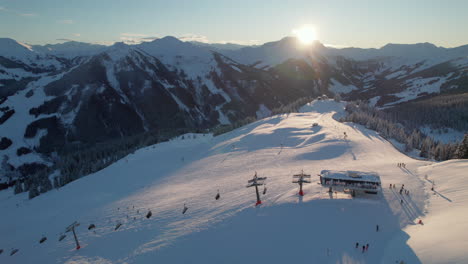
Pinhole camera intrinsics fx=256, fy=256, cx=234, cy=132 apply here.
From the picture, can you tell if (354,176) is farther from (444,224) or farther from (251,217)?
(251,217)

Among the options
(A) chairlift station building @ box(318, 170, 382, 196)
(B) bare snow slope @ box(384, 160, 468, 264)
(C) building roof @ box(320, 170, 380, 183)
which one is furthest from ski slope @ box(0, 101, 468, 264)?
(C) building roof @ box(320, 170, 380, 183)

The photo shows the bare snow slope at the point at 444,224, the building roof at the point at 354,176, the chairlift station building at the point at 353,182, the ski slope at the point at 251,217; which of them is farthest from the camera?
the building roof at the point at 354,176

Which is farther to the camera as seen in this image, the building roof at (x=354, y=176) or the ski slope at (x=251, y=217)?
the building roof at (x=354, y=176)

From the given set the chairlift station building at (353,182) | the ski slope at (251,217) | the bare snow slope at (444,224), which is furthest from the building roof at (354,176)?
the bare snow slope at (444,224)

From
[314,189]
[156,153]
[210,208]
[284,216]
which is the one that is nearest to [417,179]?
[314,189]

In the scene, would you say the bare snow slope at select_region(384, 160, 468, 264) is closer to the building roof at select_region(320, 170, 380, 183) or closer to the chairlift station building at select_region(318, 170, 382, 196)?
the chairlift station building at select_region(318, 170, 382, 196)

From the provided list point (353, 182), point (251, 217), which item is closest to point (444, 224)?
point (353, 182)

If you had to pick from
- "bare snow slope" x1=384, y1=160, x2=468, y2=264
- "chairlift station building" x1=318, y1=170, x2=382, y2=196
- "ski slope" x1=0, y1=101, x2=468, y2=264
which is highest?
"chairlift station building" x1=318, y1=170, x2=382, y2=196

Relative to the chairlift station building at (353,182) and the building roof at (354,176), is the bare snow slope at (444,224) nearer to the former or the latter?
the chairlift station building at (353,182)
